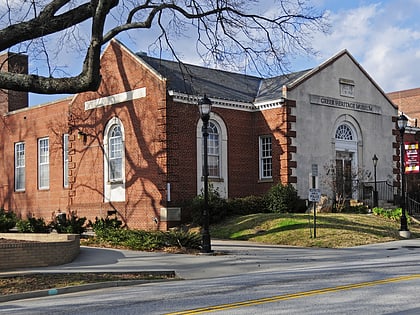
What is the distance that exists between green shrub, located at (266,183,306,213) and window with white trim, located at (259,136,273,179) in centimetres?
183

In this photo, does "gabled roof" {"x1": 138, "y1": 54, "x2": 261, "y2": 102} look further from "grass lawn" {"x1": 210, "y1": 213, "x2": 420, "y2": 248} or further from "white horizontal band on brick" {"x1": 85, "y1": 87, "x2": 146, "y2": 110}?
"grass lawn" {"x1": 210, "y1": 213, "x2": 420, "y2": 248}

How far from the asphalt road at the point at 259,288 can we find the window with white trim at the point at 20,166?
70.9ft

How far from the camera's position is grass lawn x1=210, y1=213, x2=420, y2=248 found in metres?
24.1

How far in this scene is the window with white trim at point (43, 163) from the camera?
1502 inches

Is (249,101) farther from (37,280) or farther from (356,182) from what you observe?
(37,280)

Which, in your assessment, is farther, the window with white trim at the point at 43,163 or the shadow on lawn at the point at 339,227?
the window with white trim at the point at 43,163

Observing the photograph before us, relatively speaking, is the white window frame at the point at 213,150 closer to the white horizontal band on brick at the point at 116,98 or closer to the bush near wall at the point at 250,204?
the bush near wall at the point at 250,204

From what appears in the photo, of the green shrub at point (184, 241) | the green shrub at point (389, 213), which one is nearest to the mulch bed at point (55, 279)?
the green shrub at point (184, 241)

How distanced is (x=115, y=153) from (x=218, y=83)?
6.37 meters

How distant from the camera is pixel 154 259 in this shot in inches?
760

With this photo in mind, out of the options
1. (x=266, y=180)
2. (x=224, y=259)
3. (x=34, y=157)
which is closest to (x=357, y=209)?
(x=266, y=180)

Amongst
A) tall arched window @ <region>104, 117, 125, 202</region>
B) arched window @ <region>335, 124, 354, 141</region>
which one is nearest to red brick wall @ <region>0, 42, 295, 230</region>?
tall arched window @ <region>104, 117, 125, 202</region>

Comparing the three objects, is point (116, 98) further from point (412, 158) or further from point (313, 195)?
point (412, 158)

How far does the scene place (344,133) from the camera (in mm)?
35156
